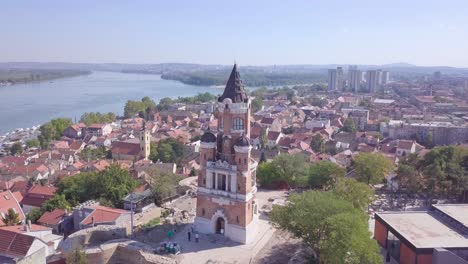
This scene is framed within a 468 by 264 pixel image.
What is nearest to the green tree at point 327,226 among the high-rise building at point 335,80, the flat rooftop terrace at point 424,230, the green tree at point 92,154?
the flat rooftop terrace at point 424,230

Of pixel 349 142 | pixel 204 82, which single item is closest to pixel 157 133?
pixel 349 142

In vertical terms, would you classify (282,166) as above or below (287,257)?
above

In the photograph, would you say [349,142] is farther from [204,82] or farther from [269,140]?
→ [204,82]

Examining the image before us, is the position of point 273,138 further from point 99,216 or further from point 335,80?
point 335,80

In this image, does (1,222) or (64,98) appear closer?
(1,222)

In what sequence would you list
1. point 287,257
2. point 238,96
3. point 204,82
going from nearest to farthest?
point 287,257 < point 238,96 < point 204,82

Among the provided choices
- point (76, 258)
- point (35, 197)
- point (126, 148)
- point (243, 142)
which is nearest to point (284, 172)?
→ point (243, 142)
